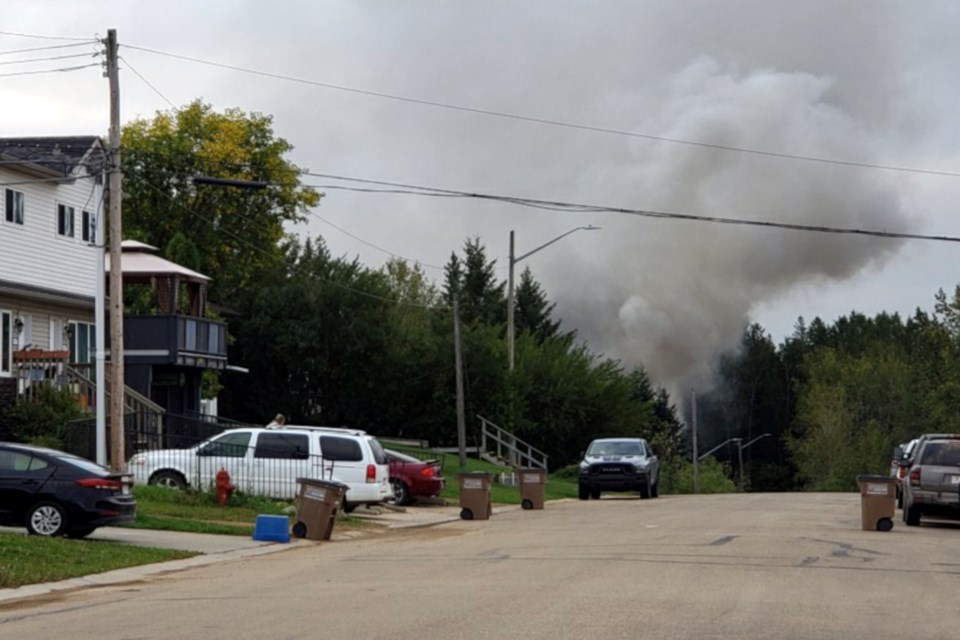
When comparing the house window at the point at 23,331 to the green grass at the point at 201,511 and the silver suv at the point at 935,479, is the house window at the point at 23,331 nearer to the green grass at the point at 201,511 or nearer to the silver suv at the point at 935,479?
the green grass at the point at 201,511

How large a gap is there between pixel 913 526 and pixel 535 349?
38.6 meters

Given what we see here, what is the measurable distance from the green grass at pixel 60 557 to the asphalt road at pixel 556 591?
0.95 m

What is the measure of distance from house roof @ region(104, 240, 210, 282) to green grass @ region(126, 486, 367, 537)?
1700 centimetres

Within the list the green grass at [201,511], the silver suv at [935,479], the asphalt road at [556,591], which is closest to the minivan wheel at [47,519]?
the asphalt road at [556,591]

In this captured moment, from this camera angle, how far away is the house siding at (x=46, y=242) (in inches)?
1658

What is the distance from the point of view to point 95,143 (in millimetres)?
45562

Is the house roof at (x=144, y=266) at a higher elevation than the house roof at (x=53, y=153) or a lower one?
lower

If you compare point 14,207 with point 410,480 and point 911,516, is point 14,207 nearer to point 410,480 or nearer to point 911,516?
point 410,480

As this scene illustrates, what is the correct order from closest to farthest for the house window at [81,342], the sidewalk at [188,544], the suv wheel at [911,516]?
the sidewalk at [188,544]
the suv wheel at [911,516]
the house window at [81,342]

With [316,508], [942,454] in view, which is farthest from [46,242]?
[942,454]

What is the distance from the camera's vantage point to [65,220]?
45.6 m

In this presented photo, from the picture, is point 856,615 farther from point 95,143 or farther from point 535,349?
point 535,349

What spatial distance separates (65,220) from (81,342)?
383 centimetres

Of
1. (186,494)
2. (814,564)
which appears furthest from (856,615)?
(186,494)
